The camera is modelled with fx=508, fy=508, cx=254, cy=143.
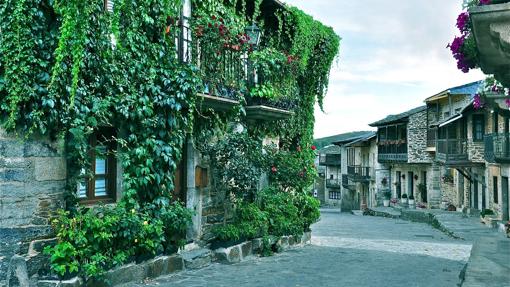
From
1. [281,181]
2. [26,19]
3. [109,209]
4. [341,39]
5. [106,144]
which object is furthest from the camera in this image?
[341,39]

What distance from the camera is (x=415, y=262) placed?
10945 millimetres

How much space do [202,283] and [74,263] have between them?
7.03ft

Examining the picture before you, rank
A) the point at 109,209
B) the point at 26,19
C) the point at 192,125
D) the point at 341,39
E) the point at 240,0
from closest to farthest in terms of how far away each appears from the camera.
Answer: the point at 26,19 → the point at 109,209 → the point at 192,125 → the point at 240,0 → the point at 341,39

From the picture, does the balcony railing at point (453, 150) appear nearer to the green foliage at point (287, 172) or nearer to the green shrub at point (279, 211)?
the green foliage at point (287, 172)

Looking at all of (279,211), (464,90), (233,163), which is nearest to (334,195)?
(464,90)

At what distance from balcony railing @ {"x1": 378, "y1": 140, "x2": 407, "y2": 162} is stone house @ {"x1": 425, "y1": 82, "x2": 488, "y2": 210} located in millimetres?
2935

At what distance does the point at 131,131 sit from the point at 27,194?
194 cm

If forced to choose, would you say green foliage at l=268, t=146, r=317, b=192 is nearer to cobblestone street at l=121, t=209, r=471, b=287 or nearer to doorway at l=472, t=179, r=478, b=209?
cobblestone street at l=121, t=209, r=471, b=287

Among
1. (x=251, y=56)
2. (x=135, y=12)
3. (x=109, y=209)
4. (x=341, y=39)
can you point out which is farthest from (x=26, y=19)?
(x=341, y=39)

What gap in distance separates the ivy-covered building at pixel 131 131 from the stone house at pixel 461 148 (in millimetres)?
17559

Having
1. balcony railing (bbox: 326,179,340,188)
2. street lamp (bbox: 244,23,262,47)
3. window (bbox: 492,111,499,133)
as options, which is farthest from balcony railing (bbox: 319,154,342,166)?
street lamp (bbox: 244,23,262,47)

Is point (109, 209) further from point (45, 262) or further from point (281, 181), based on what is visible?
point (281, 181)

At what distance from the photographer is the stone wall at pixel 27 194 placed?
6535 mm

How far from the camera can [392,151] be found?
130 ft
